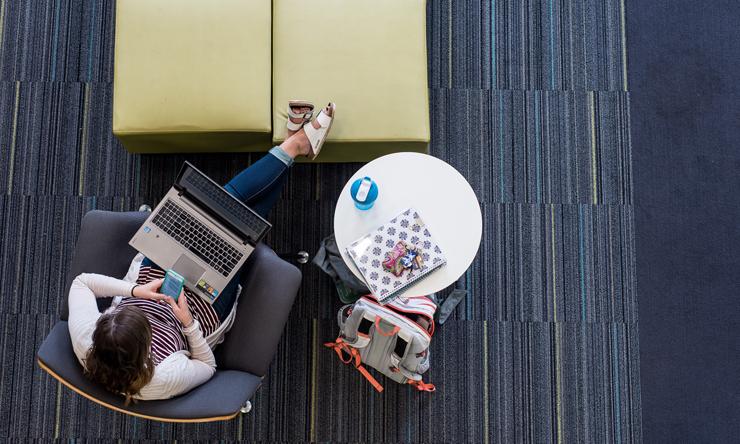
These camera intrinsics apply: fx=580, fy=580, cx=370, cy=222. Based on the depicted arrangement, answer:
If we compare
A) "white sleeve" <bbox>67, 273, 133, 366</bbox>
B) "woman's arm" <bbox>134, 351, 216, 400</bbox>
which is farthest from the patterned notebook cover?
"white sleeve" <bbox>67, 273, 133, 366</bbox>

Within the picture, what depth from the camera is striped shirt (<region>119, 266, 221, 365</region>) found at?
66.3 inches

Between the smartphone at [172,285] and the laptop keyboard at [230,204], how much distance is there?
0.86 feet

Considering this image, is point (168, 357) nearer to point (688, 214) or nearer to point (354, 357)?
point (354, 357)

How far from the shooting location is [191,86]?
2033 mm

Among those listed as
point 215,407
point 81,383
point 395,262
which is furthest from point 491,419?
point 81,383

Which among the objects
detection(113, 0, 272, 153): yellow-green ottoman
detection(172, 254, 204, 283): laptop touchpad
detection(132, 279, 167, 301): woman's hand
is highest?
detection(113, 0, 272, 153): yellow-green ottoman

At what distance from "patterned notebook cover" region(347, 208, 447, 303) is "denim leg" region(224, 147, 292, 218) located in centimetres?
38

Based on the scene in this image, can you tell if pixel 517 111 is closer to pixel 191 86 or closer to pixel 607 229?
pixel 607 229

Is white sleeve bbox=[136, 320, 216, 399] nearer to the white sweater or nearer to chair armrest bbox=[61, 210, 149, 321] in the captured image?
the white sweater

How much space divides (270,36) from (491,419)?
1727 millimetres

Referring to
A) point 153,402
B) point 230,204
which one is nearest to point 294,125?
point 230,204

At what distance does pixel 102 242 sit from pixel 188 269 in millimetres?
318

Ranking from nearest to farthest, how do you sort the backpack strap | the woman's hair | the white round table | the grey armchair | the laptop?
the woman's hair
the grey armchair
the laptop
the white round table
the backpack strap

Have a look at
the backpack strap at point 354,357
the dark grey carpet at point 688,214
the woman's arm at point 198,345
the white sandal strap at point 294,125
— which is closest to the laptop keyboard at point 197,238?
the woman's arm at point 198,345
